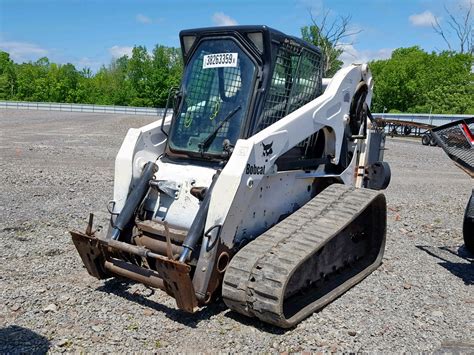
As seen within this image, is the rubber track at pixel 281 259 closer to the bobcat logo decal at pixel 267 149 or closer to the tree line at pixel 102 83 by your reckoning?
the bobcat logo decal at pixel 267 149

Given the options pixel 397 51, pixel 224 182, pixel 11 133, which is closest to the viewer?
pixel 224 182

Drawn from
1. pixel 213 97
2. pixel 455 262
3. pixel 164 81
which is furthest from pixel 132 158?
pixel 164 81

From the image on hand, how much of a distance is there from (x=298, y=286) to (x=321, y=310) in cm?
30

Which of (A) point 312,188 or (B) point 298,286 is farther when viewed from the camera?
(A) point 312,188

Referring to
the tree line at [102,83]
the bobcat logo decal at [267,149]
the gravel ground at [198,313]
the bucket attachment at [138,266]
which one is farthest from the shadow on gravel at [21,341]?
the tree line at [102,83]

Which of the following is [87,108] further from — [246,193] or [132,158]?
[246,193]

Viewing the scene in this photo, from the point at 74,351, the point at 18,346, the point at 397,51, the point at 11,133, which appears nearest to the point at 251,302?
the point at 74,351

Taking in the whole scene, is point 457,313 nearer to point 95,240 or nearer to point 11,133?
point 95,240

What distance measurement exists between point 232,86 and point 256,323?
2.27 metres

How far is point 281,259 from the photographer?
4.22 meters

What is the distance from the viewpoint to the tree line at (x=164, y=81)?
51469mm

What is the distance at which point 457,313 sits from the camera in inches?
188

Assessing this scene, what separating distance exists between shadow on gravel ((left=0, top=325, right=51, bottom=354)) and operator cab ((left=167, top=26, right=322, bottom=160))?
7.10 feet

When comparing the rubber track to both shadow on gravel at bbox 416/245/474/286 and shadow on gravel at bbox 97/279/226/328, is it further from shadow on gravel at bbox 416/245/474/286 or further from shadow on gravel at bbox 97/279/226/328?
shadow on gravel at bbox 416/245/474/286
